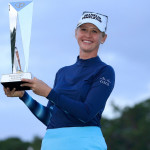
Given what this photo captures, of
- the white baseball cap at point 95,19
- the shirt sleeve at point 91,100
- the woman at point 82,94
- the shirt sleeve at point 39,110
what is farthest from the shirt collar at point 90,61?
the shirt sleeve at point 39,110

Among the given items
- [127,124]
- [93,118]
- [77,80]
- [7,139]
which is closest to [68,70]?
[77,80]

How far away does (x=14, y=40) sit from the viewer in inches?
163

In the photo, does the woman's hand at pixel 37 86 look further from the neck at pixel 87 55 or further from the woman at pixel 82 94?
the neck at pixel 87 55

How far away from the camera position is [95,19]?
14.3ft

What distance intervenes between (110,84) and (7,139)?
75753mm

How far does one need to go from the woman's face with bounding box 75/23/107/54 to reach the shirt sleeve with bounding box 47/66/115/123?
0.25m

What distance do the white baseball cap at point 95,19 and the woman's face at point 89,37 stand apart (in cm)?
4

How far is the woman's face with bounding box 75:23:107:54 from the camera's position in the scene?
430 centimetres

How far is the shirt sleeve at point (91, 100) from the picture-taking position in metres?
3.91

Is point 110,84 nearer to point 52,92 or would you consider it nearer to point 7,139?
point 52,92

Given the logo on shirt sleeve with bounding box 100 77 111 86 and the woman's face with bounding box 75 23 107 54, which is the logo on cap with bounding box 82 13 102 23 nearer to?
the woman's face with bounding box 75 23 107 54

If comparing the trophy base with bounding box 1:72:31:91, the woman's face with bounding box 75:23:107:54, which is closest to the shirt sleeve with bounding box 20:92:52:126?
the trophy base with bounding box 1:72:31:91

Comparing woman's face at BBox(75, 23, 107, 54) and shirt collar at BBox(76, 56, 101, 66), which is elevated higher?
woman's face at BBox(75, 23, 107, 54)

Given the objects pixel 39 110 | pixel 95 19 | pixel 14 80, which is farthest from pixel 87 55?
pixel 14 80
